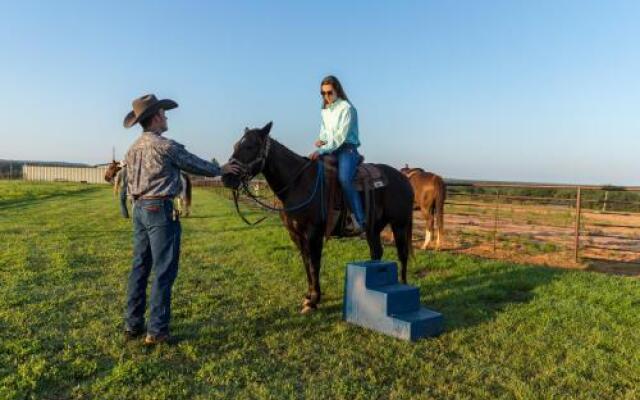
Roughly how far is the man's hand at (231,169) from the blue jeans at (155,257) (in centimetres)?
64

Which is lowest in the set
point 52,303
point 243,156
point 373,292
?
point 52,303

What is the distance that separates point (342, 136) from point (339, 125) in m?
0.13

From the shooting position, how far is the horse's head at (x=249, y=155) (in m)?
4.53

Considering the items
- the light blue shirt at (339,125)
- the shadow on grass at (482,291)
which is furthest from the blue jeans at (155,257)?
the shadow on grass at (482,291)

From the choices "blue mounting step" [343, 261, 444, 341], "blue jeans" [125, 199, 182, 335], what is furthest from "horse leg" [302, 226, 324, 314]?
"blue jeans" [125, 199, 182, 335]

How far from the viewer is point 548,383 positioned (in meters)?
3.43

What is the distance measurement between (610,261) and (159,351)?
9.73 metres

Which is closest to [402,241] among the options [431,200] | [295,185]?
[295,185]

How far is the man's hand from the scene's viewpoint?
14.6 feet

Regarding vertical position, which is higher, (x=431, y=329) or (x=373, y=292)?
(x=373, y=292)

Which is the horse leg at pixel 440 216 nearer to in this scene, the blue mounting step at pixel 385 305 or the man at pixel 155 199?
the blue mounting step at pixel 385 305

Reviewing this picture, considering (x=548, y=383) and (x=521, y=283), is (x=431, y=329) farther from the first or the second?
(x=521, y=283)

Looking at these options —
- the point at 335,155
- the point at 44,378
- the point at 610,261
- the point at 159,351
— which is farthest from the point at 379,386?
the point at 610,261

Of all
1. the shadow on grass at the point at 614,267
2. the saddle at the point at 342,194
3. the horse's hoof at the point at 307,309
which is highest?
the saddle at the point at 342,194
